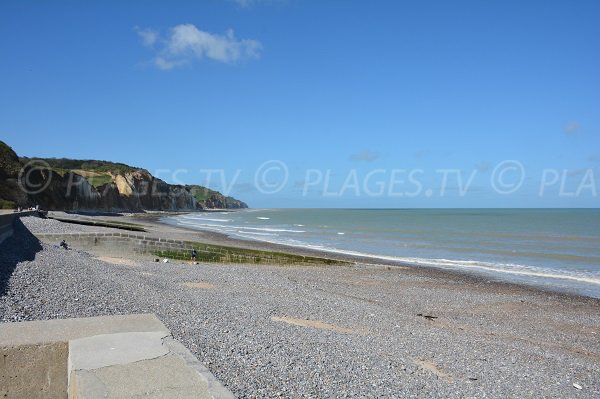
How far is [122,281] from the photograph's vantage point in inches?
523

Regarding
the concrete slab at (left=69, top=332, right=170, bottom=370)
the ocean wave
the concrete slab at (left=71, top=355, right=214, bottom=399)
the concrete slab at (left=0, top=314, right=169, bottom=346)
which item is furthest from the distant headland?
the concrete slab at (left=71, top=355, right=214, bottom=399)

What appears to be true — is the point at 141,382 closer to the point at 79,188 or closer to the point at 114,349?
the point at 114,349

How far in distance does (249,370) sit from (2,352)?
2.93 meters

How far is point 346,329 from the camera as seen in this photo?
10406mm

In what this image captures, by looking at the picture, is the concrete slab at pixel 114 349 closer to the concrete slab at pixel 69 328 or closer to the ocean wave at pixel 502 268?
the concrete slab at pixel 69 328

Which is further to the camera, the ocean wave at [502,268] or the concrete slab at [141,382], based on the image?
the ocean wave at [502,268]

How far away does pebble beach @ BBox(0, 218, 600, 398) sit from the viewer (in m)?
6.68

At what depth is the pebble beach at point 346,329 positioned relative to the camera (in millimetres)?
6684

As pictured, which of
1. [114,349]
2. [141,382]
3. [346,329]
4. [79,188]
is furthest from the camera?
[79,188]

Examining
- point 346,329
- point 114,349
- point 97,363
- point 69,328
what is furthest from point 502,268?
point 97,363

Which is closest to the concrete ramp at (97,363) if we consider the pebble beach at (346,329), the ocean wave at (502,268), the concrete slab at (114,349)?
the concrete slab at (114,349)

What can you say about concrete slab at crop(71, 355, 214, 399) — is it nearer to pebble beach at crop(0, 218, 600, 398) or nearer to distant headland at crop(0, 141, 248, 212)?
pebble beach at crop(0, 218, 600, 398)

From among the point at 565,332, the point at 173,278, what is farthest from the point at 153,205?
the point at 565,332

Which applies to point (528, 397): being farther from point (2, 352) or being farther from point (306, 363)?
point (2, 352)
